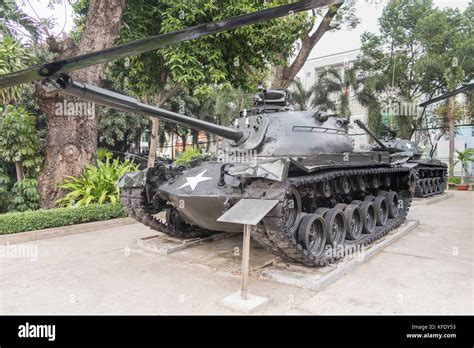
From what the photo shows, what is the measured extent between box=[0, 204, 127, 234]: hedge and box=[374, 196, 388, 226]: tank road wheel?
601 cm

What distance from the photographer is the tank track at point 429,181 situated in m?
14.8

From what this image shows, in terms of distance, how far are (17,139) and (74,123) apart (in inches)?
52.8

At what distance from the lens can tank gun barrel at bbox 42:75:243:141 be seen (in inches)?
121

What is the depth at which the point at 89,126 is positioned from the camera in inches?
397

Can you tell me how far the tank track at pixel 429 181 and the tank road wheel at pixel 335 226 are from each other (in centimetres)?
884

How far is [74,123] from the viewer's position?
9836 millimetres

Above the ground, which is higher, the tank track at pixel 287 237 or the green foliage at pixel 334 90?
the green foliage at pixel 334 90

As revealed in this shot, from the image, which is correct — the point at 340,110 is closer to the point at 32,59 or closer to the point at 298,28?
the point at 298,28

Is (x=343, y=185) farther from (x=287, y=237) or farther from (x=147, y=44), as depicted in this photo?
(x=147, y=44)

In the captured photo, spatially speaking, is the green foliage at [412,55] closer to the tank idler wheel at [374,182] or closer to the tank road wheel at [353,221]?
the tank idler wheel at [374,182]

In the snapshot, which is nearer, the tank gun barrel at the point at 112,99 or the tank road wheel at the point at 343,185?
the tank gun barrel at the point at 112,99

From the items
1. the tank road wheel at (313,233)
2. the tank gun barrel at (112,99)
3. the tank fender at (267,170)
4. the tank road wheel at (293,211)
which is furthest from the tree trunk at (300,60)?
the tank fender at (267,170)

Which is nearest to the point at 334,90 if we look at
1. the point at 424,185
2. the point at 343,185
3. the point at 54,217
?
the point at 424,185
